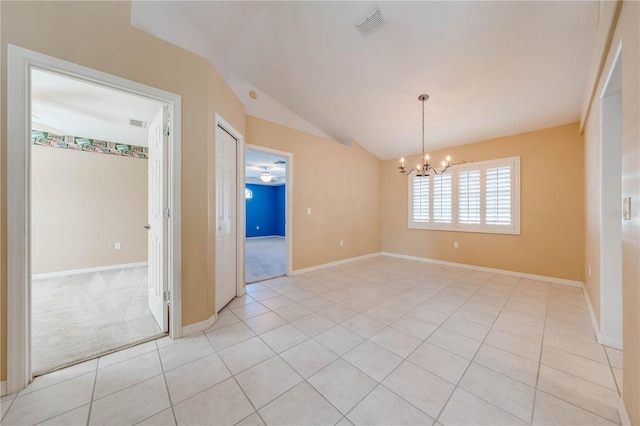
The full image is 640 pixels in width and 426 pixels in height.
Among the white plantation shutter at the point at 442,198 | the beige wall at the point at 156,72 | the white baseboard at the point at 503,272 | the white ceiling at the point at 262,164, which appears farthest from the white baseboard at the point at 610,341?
the white ceiling at the point at 262,164

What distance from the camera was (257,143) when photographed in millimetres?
3625

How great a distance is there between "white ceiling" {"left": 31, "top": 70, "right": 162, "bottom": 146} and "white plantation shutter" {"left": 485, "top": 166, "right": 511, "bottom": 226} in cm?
513

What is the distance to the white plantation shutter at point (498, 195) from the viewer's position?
4078 mm

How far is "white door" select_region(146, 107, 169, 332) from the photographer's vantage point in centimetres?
215

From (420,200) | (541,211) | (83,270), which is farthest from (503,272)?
(83,270)

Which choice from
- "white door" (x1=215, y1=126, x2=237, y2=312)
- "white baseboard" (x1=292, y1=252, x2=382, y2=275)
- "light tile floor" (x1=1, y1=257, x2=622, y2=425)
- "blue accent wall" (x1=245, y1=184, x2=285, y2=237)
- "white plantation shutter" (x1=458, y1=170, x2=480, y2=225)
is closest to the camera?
"light tile floor" (x1=1, y1=257, x2=622, y2=425)

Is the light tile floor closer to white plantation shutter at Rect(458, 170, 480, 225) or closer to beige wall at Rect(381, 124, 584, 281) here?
beige wall at Rect(381, 124, 584, 281)

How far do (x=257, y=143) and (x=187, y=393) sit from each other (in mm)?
3120

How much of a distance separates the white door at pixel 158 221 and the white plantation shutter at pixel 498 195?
5061 millimetres

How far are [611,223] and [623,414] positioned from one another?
158 centimetres

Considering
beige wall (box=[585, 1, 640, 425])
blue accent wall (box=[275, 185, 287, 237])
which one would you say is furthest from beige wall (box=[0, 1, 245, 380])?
blue accent wall (box=[275, 185, 287, 237])

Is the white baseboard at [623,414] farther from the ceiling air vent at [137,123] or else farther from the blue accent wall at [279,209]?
the blue accent wall at [279,209]

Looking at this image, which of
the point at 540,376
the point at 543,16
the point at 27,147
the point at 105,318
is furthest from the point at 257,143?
the point at 540,376

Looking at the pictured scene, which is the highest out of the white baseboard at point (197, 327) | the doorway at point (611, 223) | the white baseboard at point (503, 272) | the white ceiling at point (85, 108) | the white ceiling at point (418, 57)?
the white ceiling at point (418, 57)
